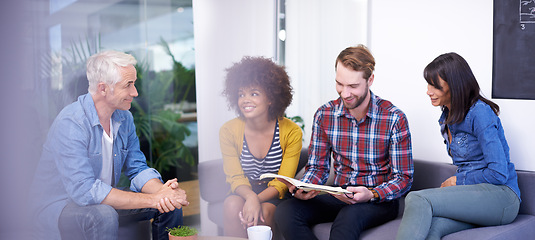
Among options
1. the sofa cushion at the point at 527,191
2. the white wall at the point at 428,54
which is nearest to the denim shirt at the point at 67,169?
the white wall at the point at 428,54

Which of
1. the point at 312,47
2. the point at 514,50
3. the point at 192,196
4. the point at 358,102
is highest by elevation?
the point at 312,47

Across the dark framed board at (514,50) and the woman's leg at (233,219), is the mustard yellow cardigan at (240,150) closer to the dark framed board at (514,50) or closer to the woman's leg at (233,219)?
the woman's leg at (233,219)

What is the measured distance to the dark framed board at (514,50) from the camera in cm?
255

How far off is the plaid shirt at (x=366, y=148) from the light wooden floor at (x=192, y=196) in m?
0.79

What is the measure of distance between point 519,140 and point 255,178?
1428 mm

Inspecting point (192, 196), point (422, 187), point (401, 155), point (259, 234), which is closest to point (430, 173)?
point (422, 187)

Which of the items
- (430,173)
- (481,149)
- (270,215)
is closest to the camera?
(481,149)

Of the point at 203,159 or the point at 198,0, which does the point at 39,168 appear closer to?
the point at 203,159

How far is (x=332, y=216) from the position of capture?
246 centimetres

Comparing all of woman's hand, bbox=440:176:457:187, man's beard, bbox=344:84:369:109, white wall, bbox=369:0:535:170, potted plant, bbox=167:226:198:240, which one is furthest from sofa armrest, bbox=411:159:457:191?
potted plant, bbox=167:226:198:240

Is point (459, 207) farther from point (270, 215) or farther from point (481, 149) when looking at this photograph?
point (270, 215)

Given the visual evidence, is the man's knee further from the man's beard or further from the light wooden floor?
the man's beard

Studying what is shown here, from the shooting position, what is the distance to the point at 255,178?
2740 millimetres

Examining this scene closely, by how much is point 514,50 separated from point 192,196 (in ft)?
6.55
